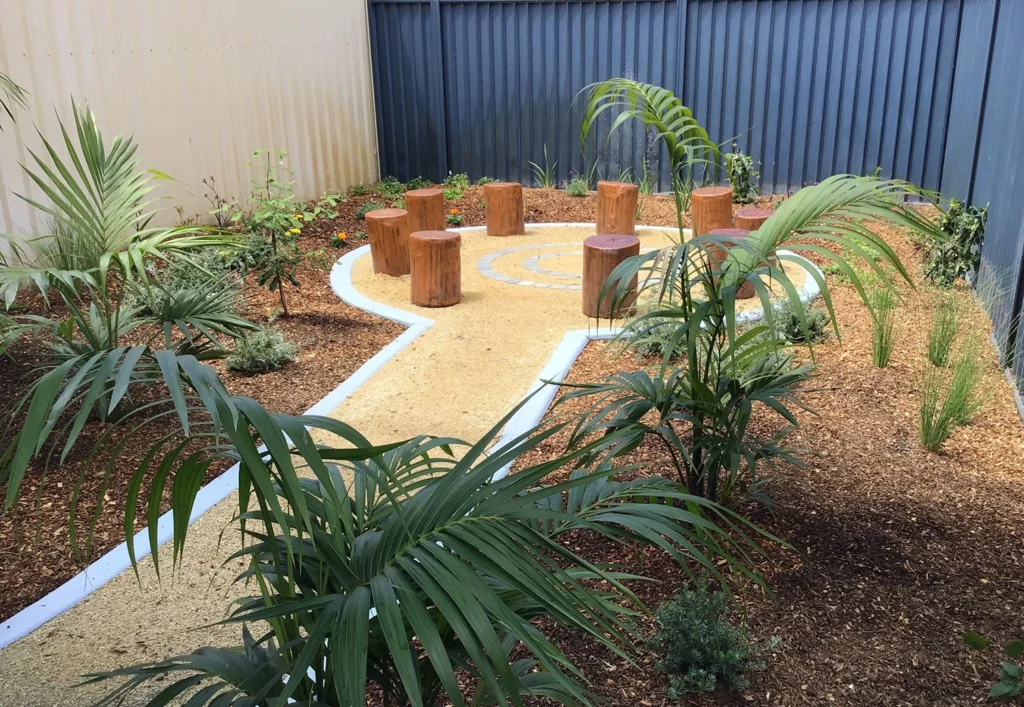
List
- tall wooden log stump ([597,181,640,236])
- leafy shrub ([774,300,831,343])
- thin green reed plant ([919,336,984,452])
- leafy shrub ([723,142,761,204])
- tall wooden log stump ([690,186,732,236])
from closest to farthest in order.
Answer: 1. thin green reed plant ([919,336,984,452])
2. leafy shrub ([774,300,831,343])
3. tall wooden log stump ([690,186,732,236])
4. tall wooden log stump ([597,181,640,236])
5. leafy shrub ([723,142,761,204])

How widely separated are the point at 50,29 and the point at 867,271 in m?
6.70

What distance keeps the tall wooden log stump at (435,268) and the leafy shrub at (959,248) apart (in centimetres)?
368

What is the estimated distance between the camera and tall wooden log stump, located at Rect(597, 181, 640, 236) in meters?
9.48

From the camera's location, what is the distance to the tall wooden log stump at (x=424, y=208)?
31.6ft

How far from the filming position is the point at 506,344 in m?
6.71

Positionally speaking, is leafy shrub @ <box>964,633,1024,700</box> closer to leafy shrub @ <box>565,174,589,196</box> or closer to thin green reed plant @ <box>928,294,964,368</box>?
thin green reed plant @ <box>928,294,964,368</box>

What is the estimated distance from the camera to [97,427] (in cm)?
512

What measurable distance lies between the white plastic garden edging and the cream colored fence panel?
1.65 metres

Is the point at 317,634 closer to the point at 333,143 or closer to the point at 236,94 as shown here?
the point at 236,94

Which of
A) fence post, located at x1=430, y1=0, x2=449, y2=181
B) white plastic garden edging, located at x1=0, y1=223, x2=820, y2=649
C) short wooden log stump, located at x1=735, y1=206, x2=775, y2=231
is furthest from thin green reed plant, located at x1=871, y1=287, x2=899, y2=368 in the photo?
fence post, located at x1=430, y1=0, x2=449, y2=181

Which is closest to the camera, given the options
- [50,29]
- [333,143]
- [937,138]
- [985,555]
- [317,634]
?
[317,634]

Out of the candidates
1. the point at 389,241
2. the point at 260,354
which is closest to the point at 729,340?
the point at 260,354

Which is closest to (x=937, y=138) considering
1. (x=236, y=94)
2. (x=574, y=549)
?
(x=236, y=94)

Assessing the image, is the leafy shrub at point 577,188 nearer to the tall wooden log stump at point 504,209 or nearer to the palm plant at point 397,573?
the tall wooden log stump at point 504,209
